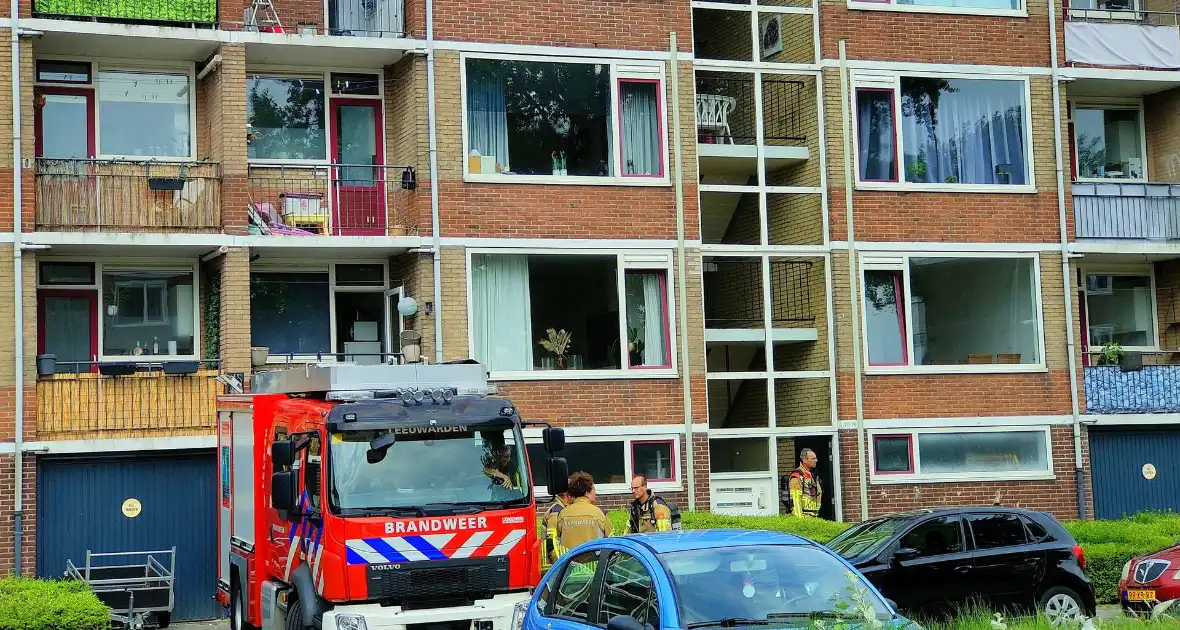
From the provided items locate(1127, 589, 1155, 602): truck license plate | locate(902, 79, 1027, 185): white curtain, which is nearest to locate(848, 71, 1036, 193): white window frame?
locate(902, 79, 1027, 185): white curtain

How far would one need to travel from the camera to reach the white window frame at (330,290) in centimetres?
2200

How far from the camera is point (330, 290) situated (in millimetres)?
22469

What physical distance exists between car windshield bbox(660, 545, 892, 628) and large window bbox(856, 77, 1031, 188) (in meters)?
15.1

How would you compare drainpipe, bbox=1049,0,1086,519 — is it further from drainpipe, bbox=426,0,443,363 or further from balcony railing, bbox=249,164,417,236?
balcony railing, bbox=249,164,417,236

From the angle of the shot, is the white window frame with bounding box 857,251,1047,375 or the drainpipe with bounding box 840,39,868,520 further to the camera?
the white window frame with bounding box 857,251,1047,375

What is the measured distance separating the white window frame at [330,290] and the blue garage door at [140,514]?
7.01 feet

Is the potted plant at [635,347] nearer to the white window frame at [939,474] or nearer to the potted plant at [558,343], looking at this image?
the potted plant at [558,343]

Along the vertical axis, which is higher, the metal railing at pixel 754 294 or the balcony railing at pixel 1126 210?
the balcony railing at pixel 1126 210

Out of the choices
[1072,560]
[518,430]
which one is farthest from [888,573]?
[518,430]

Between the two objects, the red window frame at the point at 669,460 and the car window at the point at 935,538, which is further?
the red window frame at the point at 669,460

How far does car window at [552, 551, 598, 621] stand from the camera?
987 centimetres

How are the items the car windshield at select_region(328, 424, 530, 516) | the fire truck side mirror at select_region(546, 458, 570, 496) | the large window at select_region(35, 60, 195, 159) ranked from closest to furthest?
1. the car windshield at select_region(328, 424, 530, 516)
2. the fire truck side mirror at select_region(546, 458, 570, 496)
3. the large window at select_region(35, 60, 195, 159)

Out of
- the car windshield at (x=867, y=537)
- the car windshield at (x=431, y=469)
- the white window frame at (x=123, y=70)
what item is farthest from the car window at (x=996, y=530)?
the white window frame at (x=123, y=70)

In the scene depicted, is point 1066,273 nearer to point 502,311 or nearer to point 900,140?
point 900,140
